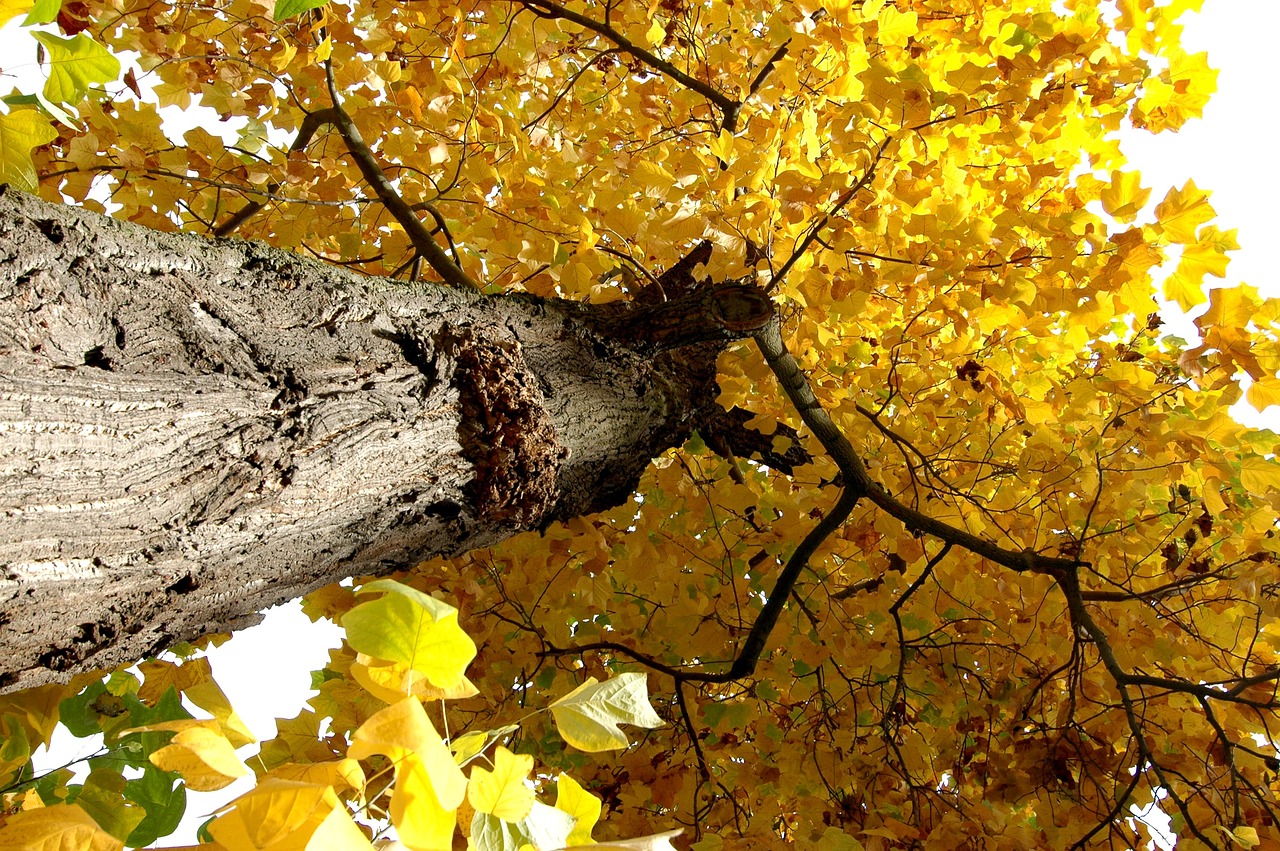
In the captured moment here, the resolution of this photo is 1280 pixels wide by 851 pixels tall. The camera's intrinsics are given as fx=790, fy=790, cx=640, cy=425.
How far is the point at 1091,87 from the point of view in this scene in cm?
204

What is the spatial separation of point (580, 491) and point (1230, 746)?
1541 mm

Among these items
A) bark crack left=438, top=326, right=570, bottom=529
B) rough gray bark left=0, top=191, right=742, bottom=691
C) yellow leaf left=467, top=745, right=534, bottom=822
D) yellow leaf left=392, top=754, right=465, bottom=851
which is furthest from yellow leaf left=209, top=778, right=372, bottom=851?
bark crack left=438, top=326, right=570, bottom=529

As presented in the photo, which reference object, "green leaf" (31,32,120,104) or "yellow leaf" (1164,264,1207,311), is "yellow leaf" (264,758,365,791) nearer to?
"green leaf" (31,32,120,104)

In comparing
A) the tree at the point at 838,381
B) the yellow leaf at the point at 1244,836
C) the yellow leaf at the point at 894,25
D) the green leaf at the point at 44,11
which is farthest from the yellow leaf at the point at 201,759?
the yellow leaf at the point at 894,25

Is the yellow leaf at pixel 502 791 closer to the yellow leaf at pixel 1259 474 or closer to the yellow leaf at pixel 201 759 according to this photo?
the yellow leaf at pixel 201 759

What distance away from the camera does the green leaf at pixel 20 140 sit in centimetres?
91

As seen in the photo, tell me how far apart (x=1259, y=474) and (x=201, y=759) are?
2.26 meters

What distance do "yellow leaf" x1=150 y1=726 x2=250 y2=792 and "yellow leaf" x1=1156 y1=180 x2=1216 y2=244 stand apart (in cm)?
196

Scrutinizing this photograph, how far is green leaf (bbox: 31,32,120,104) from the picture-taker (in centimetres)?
90

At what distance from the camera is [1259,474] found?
1917 mm

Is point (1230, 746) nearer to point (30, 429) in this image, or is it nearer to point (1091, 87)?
point (1091, 87)

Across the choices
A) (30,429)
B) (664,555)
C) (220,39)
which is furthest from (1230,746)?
(220,39)

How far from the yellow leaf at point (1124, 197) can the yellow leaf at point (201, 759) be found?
1.96 metres

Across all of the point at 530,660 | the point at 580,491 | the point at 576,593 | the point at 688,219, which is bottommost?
the point at 530,660
